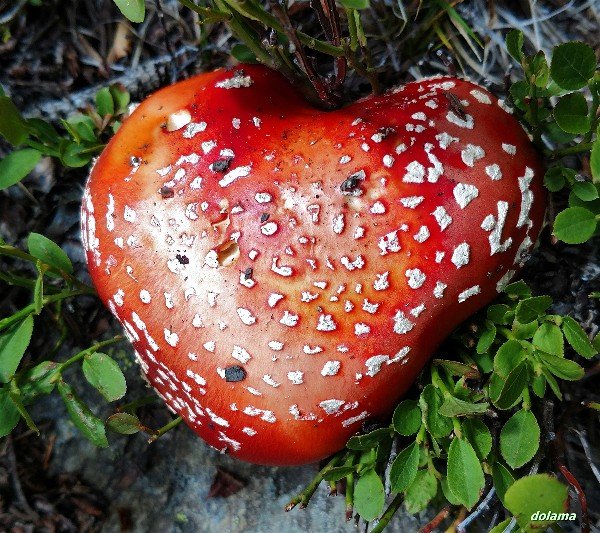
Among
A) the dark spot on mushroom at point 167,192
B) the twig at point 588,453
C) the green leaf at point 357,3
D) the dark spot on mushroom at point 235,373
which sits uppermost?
the green leaf at point 357,3

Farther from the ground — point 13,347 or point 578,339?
point 13,347

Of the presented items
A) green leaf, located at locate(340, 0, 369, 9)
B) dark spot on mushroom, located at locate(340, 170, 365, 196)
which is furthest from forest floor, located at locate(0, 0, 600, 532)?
green leaf, located at locate(340, 0, 369, 9)

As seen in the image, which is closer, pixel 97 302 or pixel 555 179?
pixel 555 179

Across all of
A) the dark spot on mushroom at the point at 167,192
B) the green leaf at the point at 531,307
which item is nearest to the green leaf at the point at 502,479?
the green leaf at the point at 531,307

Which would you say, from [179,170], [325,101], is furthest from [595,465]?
[179,170]

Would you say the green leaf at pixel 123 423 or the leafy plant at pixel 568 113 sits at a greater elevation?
the leafy plant at pixel 568 113

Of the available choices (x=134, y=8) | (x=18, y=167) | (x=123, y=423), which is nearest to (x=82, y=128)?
(x=18, y=167)

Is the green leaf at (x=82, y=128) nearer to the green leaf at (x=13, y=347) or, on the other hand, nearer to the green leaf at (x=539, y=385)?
the green leaf at (x=13, y=347)

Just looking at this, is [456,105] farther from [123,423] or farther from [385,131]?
[123,423]
